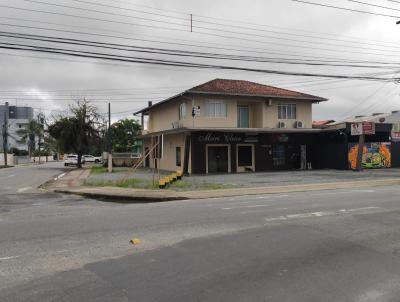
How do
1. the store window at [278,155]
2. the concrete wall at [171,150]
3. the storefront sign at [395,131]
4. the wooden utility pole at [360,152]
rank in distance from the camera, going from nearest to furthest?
the wooden utility pole at [360,152] < the concrete wall at [171,150] < the store window at [278,155] < the storefront sign at [395,131]

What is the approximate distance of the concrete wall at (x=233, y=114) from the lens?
3278 centimetres

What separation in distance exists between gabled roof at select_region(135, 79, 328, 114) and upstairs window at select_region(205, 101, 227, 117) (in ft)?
3.30

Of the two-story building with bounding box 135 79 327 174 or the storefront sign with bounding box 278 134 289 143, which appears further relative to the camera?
the storefront sign with bounding box 278 134 289 143

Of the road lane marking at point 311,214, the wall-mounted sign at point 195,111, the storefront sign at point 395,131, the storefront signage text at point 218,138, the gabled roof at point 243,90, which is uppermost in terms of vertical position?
the gabled roof at point 243,90

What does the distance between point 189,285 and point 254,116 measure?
3100 cm

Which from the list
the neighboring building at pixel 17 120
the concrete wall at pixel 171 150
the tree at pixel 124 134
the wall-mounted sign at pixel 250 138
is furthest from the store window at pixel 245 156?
the neighboring building at pixel 17 120

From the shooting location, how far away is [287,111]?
1420 inches

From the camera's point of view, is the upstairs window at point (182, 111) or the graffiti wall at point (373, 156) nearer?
the upstairs window at point (182, 111)

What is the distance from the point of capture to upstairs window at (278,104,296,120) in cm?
3578

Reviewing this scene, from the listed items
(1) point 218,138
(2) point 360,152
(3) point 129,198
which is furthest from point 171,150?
(3) point 129,198

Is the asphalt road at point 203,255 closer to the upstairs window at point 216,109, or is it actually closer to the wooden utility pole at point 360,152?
the upstairs window at point 216,109

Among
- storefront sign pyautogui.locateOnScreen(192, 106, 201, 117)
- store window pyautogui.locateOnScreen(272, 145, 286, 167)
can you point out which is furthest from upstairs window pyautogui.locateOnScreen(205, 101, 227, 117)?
store window pyautogui.locateOnScreen(272, 145, 286, 167)

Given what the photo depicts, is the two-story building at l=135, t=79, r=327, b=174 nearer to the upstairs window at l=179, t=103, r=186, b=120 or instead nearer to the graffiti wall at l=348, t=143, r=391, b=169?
the upstairs window at l=179, t=103, r=186, b=120

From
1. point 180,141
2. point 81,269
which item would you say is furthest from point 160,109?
point 81,269
